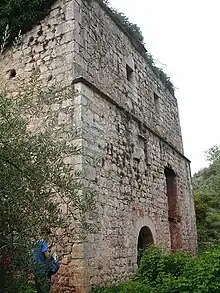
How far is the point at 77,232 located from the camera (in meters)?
5.63

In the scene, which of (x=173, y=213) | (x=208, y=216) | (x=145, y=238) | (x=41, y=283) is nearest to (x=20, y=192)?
(x=41, y=283)

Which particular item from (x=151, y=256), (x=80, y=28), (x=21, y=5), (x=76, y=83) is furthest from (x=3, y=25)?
(x=151, y=256)

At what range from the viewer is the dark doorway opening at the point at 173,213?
10680mm

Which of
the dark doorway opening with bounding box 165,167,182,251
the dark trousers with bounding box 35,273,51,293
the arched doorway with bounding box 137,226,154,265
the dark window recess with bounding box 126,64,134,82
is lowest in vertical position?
the dark trousers with bounding box 35,273,51,293

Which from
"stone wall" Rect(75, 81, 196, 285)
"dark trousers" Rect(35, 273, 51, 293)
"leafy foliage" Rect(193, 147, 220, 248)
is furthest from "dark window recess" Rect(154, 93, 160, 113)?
"dark trousers" Rect(35, 273, 51, 293)

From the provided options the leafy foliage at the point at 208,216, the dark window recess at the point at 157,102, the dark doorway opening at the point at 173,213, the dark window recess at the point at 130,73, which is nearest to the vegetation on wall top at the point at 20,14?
the dark window recess at the point at 130,73

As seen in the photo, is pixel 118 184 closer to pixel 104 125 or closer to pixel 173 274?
pixel 104 125

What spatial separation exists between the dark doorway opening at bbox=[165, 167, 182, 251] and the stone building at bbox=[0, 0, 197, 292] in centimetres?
134

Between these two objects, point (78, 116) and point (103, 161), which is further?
point (103, 161)

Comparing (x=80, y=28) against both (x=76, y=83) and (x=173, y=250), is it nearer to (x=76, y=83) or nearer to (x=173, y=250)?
(x=76, y=83)

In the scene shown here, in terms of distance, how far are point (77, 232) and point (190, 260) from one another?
2383 mm

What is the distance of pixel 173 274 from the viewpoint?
654 centimetres

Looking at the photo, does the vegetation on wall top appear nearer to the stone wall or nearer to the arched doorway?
the stone wall

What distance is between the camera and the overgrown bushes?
206 inches
